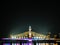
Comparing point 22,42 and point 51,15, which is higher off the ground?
point 51,15

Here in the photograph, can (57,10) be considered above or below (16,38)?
above

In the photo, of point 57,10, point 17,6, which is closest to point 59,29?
point 57,10

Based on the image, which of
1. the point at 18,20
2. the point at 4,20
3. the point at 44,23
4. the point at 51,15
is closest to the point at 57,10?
the point at 51,15

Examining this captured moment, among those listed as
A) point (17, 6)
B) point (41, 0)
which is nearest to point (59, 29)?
point (41, 0)

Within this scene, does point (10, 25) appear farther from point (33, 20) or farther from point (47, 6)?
point (47, 6)

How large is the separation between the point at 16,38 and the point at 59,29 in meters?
1.08

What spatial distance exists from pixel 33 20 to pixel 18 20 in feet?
1.23

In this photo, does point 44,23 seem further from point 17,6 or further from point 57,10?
point 17,6

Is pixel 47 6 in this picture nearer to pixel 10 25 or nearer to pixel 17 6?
pixel 17 6

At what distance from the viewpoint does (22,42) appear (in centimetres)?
426

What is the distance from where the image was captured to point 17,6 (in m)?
4.44

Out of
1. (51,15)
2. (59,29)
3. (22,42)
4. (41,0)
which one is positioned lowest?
(22,42)

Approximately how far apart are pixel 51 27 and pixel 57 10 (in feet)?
1.49

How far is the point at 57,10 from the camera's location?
442 cm
